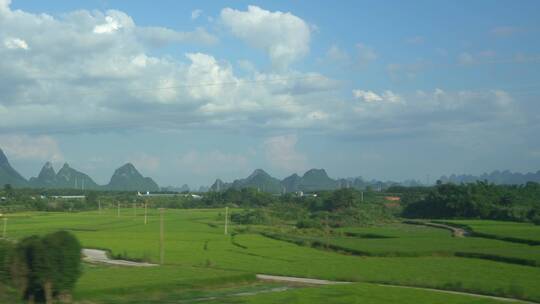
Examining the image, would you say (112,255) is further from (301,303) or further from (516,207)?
(516,207)

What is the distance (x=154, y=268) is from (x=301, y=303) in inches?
510

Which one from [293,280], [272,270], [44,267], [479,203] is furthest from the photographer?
[479,203]

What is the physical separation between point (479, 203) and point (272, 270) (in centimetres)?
5132

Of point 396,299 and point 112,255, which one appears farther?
point 112,255

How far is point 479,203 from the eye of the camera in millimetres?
76375

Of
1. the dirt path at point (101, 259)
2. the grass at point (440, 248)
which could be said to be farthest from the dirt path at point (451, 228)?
the dirt path at point (101, 259)

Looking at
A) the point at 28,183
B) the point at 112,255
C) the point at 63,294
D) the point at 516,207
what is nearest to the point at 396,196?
the point at 516,207

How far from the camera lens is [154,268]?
31016 mm

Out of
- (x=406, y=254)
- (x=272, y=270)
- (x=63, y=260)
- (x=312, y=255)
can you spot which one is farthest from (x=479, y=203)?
(x=63, y=260)

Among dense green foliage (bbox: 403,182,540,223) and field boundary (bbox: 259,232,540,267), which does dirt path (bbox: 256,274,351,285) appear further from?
dense green foliage (bbox: 403,182,540,223)

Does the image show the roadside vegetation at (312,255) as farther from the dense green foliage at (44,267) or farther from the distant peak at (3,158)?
the distant peak at (3,158)

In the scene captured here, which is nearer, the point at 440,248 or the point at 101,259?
the point at 101,259

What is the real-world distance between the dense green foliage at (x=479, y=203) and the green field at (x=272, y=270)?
2582 cm

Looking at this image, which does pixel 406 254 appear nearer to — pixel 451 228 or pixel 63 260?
pixel 63 260
